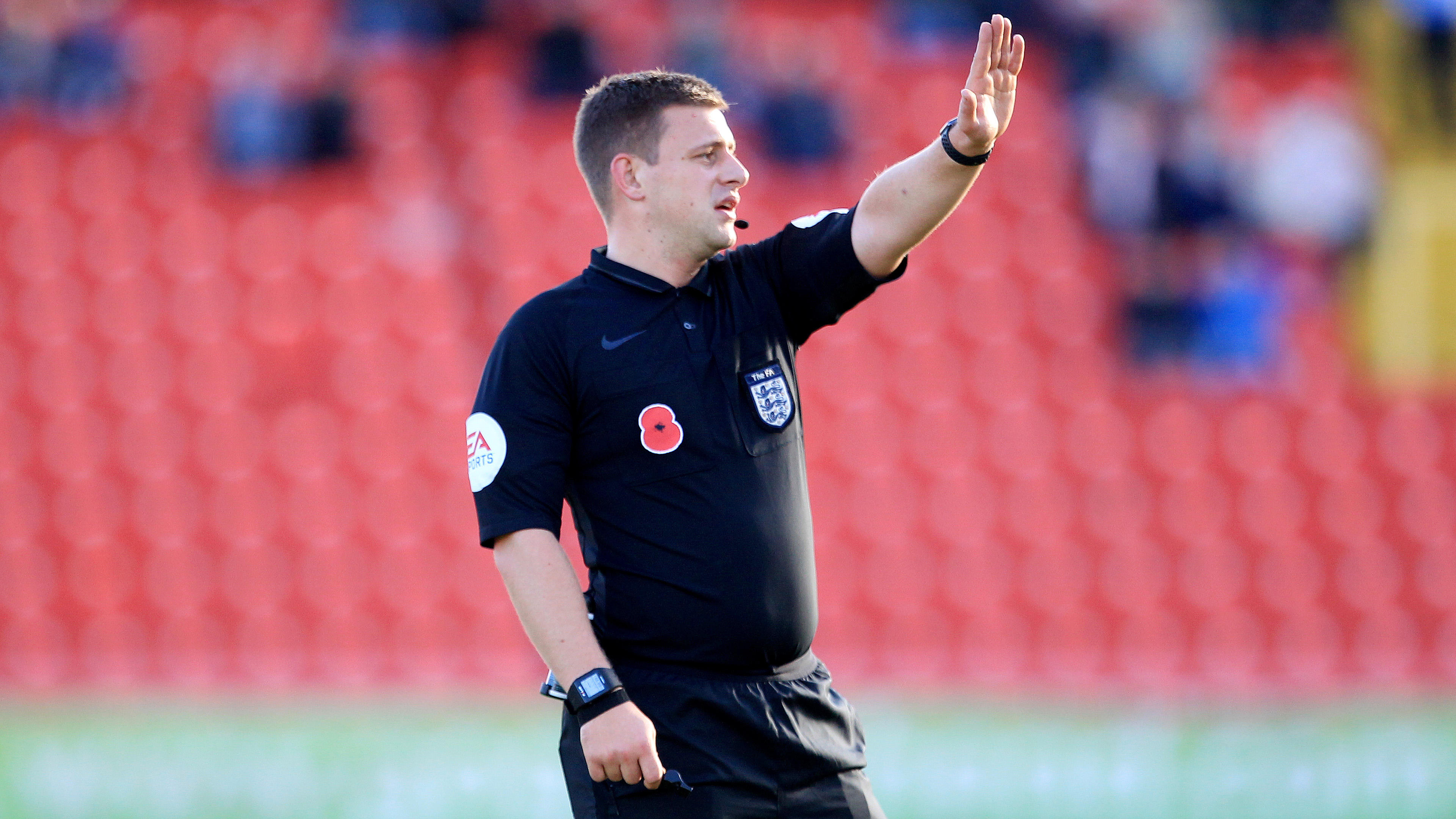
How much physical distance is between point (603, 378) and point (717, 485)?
10.4 inches

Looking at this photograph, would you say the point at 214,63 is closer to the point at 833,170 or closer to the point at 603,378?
the point at 833,170

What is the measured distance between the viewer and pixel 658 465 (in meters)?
2.39

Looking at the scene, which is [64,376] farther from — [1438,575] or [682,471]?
[1438,575]

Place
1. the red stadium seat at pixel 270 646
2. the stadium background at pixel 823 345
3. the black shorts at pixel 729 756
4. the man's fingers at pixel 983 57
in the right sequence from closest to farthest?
the black shorts at pixel 729 756 → the man's fingers at pixel 983 57 → the red stadium seat at pixel 270 646 → the stadium background at pixel 823 345

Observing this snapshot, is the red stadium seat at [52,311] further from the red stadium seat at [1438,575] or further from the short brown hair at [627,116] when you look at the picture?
the red stadium seat at [1438,575]

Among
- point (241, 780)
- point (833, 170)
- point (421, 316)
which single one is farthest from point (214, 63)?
A: point (241, 780)

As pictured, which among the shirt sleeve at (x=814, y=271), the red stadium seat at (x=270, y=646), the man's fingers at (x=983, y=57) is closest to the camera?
the man's fingers at (x=983, y=57)

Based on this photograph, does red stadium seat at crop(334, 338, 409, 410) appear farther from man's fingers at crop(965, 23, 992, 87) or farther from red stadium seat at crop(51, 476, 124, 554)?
man's fingers at crop(965, 23, 992, 87)

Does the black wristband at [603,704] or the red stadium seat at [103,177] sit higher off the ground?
the red stadium seat at [103,177]

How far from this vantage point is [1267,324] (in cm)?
786

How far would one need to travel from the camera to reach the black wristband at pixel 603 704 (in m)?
2.22

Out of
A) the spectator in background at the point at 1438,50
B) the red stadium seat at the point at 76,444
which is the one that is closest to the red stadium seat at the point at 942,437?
the spectator in background at the point at 1438,50

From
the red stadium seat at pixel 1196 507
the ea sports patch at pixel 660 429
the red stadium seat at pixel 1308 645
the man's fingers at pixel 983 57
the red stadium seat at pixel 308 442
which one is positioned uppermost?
the red stadium seat at pixel 308 442

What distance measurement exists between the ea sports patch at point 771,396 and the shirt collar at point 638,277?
184 millimetres
